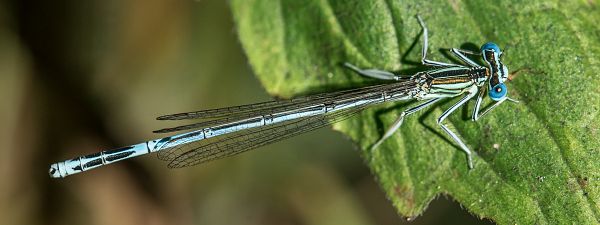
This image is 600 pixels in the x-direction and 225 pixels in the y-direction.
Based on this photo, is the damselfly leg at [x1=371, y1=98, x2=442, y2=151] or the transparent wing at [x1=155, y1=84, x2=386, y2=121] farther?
the transparent wing at [x1=155, y1=84, x2=386, y2=121]

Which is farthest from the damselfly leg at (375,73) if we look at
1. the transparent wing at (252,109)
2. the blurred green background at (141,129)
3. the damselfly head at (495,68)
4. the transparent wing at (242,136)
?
the blurred green background at (141,129)

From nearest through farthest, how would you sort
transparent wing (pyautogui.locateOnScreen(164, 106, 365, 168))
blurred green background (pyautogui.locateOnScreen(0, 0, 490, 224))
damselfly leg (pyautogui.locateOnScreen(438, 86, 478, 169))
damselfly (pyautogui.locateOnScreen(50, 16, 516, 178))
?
damselfly leg (pyautogui.locateOnScreen(438, 86, 478, 169)), damselfly (pyautogui.locateOnScreen(50, 16, 516, 178)), transparent wing (pyautogui.locateOnScreen(164, 106, 365, 168)), blurred green background (pyautogui.locateOnScreen(0, 0, 490, 224))

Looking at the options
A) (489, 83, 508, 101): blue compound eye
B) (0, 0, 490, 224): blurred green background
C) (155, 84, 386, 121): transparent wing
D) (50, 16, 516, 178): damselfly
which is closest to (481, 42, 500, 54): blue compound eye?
(50, 16, 516, 178): damselfly

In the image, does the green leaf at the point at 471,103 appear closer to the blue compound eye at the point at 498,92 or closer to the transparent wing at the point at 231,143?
the blue compound eye at the point at 498,92

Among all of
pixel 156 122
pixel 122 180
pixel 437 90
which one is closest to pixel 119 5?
pixel 156 122

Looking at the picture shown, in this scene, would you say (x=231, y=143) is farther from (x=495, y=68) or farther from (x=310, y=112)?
(x=495, y=68)

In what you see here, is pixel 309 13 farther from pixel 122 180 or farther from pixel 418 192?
pixel 122 180

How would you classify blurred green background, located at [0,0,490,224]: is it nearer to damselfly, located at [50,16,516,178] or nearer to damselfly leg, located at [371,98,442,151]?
damselfly, located at [50,16,516,178]
